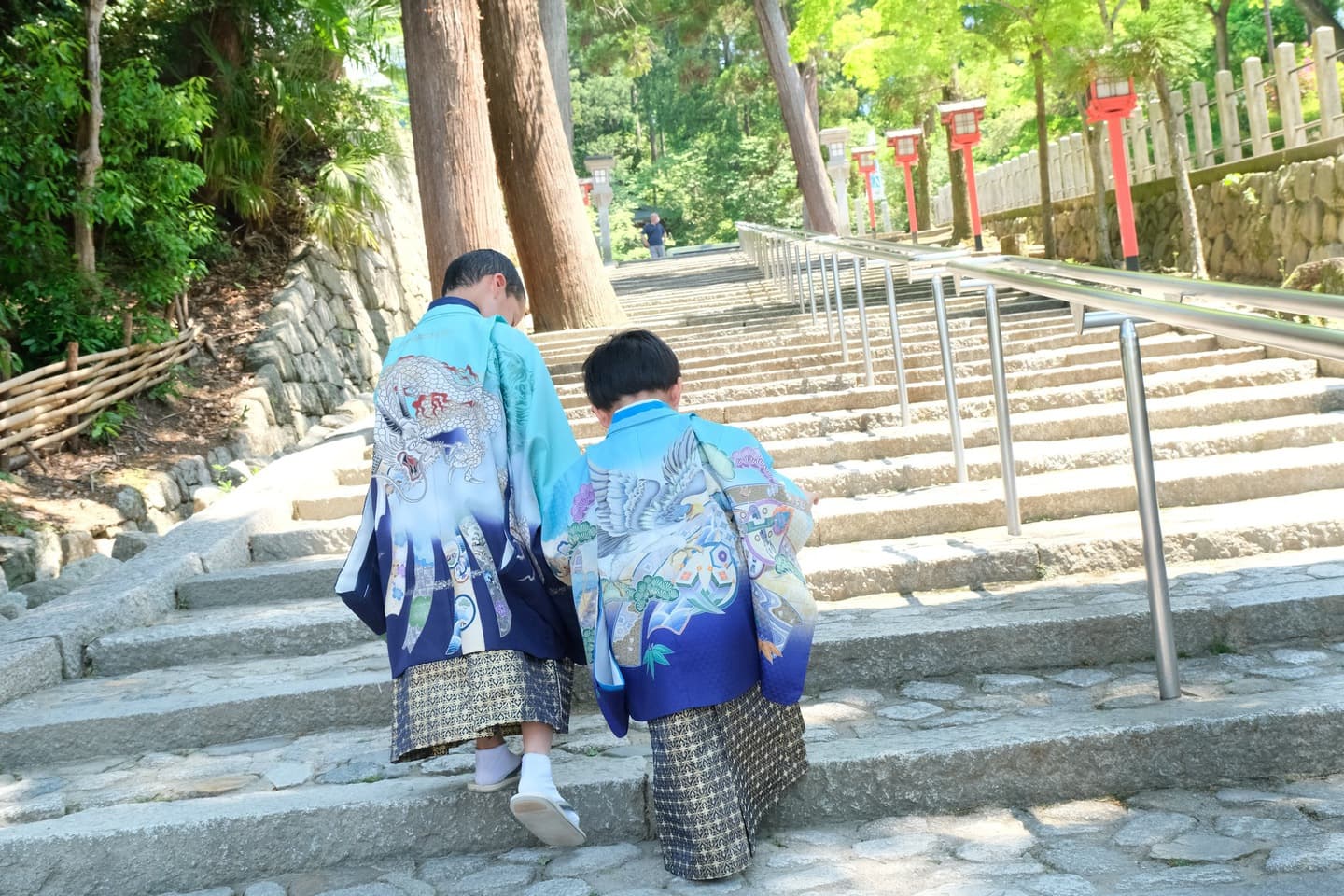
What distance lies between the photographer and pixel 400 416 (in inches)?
113

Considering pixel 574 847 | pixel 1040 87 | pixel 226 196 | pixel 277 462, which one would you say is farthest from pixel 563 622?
pixel 1040 87

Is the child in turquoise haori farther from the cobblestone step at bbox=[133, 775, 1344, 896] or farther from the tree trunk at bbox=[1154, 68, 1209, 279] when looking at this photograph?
the tree trunk at bbox=[1154, 68, 1209, 279]

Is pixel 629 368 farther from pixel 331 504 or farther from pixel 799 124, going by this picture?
pixel 799 124

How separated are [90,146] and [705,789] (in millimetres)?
8327

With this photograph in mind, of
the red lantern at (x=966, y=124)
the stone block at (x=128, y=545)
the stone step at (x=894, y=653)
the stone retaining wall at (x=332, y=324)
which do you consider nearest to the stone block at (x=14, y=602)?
the stone block at (x=128, y=545)

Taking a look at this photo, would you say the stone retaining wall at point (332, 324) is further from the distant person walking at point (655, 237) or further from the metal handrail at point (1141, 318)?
the distant person walking at point (655, 237)

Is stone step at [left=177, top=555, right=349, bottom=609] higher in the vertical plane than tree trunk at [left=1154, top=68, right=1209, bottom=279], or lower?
lower

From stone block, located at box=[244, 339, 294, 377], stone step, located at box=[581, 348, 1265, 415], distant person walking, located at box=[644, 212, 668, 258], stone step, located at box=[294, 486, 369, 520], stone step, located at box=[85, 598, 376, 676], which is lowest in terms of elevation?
stone step, located at box=[85, 598, 376, 676]

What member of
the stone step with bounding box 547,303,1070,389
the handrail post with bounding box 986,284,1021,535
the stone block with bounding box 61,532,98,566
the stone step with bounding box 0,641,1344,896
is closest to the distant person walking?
the stone step with bounding box 547,303,1070,389

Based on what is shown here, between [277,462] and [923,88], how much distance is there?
17.4m

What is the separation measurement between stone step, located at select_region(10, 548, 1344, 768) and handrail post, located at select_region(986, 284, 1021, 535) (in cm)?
38

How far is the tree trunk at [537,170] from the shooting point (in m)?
9.79

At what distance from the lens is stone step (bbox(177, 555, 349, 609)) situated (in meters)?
4.76

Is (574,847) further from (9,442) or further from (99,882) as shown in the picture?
(9,442)
